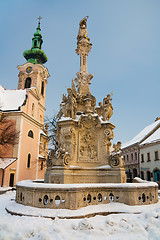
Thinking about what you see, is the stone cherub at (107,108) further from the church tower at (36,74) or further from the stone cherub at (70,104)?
the church tower at (36,74)

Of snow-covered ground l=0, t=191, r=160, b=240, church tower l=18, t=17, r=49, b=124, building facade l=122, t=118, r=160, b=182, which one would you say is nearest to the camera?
snow-covered ground l=0, t=191, r=160, b=240

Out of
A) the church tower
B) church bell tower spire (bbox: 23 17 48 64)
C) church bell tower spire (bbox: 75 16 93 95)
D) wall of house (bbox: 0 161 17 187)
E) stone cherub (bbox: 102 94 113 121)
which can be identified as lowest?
wall of house (bbox: 0 161 17 187)

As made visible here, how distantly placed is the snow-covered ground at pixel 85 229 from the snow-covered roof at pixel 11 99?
22.8m

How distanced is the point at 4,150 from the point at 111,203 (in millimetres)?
20542

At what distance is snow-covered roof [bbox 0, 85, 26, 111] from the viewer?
26.6 metres

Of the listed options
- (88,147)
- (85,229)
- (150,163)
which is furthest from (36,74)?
(85,229)

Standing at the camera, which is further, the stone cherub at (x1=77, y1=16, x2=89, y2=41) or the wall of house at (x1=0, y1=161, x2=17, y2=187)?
the wall of house at (x1=0, y1=161, x2=17, y2=187)

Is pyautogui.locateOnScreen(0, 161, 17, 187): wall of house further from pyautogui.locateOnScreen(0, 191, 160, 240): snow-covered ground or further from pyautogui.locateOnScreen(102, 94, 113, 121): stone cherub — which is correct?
pyautogui.locateOnScreen(0, 191, 160, 240): snow-covered ground

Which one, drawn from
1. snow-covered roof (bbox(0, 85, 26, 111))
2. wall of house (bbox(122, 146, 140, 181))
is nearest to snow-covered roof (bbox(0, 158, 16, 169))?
snow-covered roof (bbox(0, 85, 26, 111))

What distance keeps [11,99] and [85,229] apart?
27.0 metres

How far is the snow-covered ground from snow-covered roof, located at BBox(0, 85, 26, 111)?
22844 mm

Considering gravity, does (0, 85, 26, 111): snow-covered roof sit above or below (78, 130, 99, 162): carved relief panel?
above

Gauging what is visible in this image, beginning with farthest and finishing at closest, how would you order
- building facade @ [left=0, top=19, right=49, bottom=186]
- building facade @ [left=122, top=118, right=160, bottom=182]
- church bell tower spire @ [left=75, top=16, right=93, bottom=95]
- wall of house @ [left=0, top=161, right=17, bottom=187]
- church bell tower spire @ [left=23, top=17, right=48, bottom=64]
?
1. church bell tower spire @ [left=23, top=17, right=48, bottom=64]
2. building facade @ [left=122, top=118, right=160, bottom=182]
3. building facade @ [left=0, top=19, right=49, bottom=186]
4. wall of house @ [left=0, top=161, right=17, bottom=187]
5. church bell tower spire @ [left=75, top=16, right=93, bottom=95]

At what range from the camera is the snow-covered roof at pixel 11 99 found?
26.6 metres
